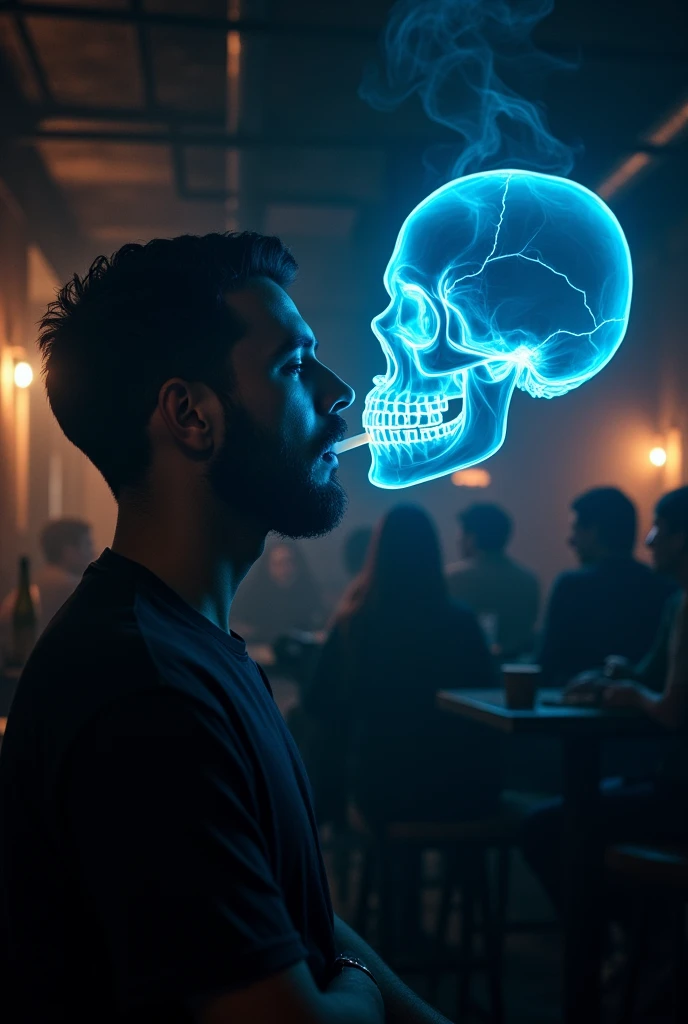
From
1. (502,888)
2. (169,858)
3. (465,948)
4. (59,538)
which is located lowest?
(465,948)

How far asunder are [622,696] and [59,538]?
2.79 m

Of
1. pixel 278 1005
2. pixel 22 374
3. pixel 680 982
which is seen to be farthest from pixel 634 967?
pixel 22 374

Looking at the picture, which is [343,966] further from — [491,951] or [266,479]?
[491,951]

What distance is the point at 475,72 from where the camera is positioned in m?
4.83

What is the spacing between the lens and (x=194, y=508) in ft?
3.56

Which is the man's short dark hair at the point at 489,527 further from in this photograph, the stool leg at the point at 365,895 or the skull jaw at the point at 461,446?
the skull jaw at the point at 461,446

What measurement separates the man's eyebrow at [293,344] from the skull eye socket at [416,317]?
1.27 feet

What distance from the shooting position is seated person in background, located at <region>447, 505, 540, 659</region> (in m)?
4.41

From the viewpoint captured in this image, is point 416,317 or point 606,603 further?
point 606,603

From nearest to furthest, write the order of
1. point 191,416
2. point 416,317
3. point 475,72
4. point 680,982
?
point 191,416
point 416,317
point 680,982
point 475,72

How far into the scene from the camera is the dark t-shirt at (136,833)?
681mm

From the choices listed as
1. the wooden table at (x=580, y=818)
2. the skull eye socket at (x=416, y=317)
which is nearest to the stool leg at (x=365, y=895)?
the wooden table at (x=580, y=818)

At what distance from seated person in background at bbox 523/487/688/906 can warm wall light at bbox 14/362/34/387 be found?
4.67 m

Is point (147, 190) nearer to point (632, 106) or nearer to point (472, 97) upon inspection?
point (472, 97)
